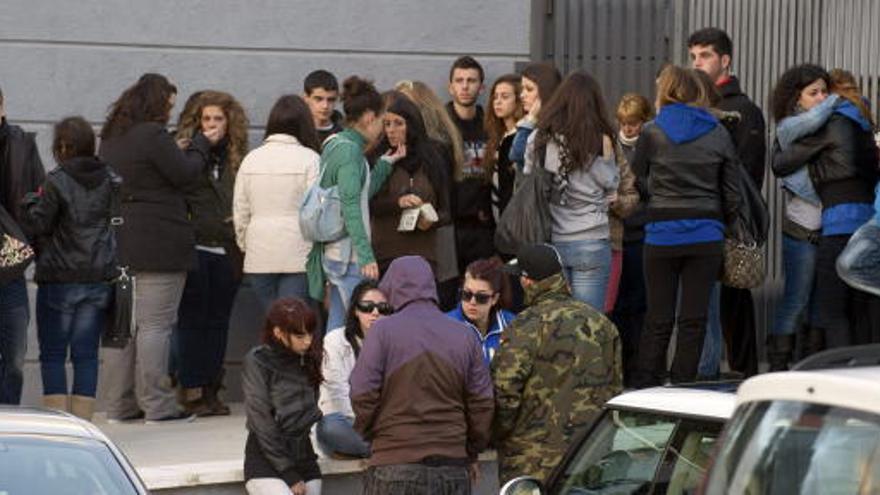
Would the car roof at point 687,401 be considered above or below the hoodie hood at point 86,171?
below

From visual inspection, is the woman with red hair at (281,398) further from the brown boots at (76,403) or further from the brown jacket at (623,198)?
the brown jacket at (623,198)

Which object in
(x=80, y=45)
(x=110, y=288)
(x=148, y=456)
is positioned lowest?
(x=148, y=456)

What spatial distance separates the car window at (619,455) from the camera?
805cm

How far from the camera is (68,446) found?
786cm

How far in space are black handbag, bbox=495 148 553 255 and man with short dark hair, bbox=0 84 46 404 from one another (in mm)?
2583

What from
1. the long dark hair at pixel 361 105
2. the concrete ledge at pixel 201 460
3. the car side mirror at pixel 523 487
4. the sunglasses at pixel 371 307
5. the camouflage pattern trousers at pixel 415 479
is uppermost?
the long dark hair at pixel 361 105

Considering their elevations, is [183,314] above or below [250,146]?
below

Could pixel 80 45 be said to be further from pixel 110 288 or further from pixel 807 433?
pixel 807 433

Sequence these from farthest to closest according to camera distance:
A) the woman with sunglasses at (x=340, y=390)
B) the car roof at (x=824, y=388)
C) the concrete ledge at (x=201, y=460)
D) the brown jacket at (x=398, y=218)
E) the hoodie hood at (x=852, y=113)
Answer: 1. the brown jacket at (x=398, y=218)
2. the hoodie hood at (x=852, y=113)
3. the woman with sunglasses at (x=340, y=390)
4. the concrete ledge at (x=201, y=460)
5. the car roof at (x=824, y=388)

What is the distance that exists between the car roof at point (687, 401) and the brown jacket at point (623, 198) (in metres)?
4.42

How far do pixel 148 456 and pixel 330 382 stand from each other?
107 centimetres

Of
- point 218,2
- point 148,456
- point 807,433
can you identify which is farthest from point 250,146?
point 807,433

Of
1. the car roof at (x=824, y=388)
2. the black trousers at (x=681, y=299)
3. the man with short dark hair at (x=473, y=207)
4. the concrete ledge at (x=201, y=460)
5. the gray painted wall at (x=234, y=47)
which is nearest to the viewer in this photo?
the car roof at (x=824, y=388)

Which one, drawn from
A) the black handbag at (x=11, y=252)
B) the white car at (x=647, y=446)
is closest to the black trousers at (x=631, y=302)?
the black handbag at (x=11, y=252)
